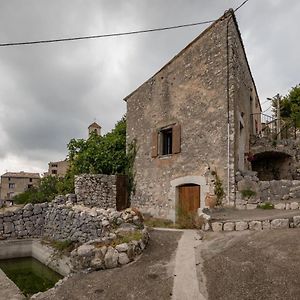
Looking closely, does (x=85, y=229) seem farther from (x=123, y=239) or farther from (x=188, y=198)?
(x=188, y=198)

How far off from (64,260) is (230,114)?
7127mm

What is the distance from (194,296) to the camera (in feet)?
14.3

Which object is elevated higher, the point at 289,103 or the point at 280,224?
the point at 289,103

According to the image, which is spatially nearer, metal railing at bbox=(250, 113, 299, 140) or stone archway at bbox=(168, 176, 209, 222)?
stone archway at bbox=(168, 176, 209, 222)

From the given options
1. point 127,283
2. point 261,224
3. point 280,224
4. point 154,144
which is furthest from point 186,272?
point 154,144

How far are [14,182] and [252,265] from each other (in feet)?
195

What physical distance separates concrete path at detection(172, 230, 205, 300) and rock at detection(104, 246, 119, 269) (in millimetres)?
1159

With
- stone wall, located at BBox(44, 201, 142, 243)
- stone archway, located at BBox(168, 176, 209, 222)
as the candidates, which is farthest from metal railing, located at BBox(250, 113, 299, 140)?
stone wall, located at BBox(44, 201, 142, 243)

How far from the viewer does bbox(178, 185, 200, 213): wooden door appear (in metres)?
11.6

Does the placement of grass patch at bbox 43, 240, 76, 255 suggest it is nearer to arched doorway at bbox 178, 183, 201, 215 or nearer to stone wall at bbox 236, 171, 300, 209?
arched doorway at bbox 178, 183, 201, 215

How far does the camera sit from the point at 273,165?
50.0ft

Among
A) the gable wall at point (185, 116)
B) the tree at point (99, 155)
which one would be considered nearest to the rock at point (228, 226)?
the gable wall at point (185, 116)

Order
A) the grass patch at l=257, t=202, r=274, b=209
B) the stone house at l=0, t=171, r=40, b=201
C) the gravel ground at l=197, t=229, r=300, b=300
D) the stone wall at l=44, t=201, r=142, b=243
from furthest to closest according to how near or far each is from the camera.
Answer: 1. the stone house at l=0, t=171, r=40, b=201
2. the grass patch at l=257, t=202, r=274, b=209
3. the stone wall at l=44, t=201, r=142, b=243
4. the gravel ground at l=197, t=229, r=300, b=300

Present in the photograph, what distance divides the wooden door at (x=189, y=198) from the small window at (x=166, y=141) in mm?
2058
